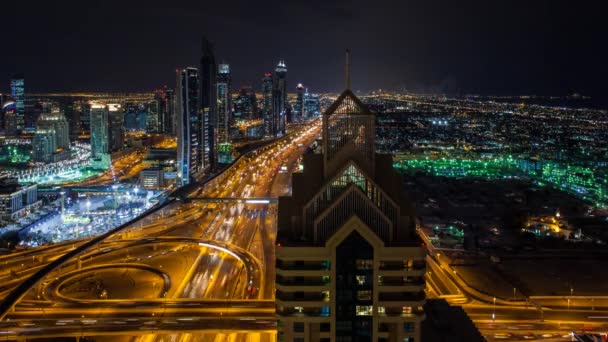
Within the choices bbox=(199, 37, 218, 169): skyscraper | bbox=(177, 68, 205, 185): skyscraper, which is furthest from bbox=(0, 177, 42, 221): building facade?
bbox=(199, 37, 218, 169): skyscraper

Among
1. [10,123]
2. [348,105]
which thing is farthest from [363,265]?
[10,123]

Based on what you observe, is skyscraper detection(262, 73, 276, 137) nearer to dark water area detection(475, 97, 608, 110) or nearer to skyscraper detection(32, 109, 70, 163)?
skyscraper detection(32, 109, 70, 163)

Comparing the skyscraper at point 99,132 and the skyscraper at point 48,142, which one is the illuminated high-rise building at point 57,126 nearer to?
the skyscraper at point 48,142

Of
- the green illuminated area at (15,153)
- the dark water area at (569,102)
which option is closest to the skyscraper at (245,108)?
the green illuminated area at (15,153)

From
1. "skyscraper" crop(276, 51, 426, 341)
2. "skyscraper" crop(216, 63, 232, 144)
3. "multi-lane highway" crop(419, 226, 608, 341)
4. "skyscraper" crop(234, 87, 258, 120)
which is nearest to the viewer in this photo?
"skyscraper" crop(276, 51, 426, 341)

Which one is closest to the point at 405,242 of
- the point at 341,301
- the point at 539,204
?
the point at 341,301

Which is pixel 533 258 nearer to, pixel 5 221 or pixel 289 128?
pixel 5 221
